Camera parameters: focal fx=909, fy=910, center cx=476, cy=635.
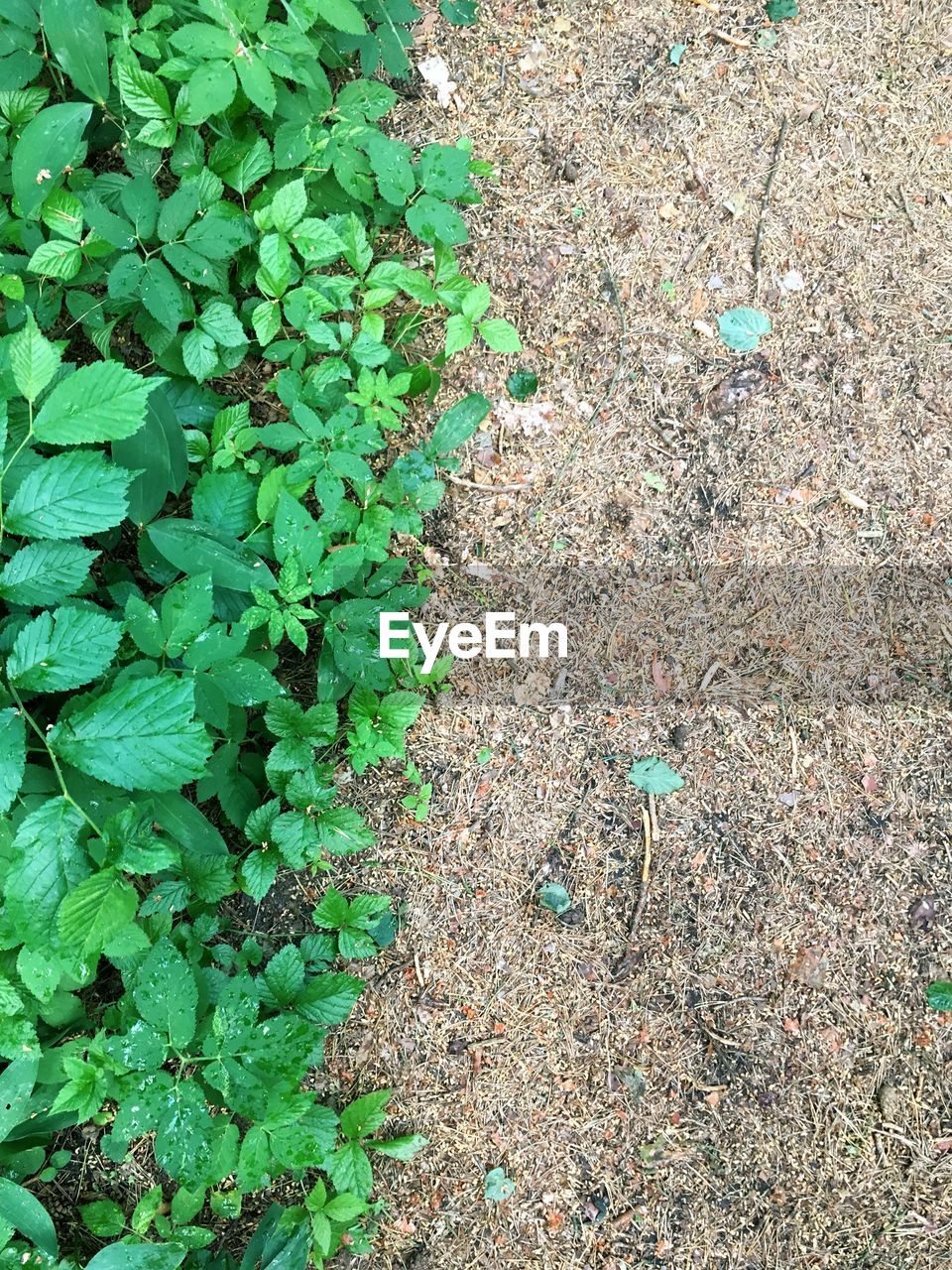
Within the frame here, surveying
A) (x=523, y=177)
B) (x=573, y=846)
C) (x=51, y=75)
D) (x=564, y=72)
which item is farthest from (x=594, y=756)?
(x=51, y=75)

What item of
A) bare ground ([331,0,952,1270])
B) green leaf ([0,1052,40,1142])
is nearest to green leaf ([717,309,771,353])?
bare ground ([331,0,952,1270])

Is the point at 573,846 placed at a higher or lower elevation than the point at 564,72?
lower

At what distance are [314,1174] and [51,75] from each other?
2604 mm

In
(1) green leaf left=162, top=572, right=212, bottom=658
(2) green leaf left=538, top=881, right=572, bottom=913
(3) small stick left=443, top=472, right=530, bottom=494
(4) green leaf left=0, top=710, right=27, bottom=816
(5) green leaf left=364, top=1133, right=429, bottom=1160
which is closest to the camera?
(4) green leaf left=0, top=710, right=27, bottom=816

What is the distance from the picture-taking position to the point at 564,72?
2.32m

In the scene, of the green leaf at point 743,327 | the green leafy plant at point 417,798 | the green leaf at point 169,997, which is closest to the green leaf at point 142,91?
the green leaf at point 743,327

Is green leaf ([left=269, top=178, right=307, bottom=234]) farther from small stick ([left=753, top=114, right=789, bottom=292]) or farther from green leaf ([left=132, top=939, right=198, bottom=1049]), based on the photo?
green leaf ([left=132, top=939, right=198, bottom=1049])

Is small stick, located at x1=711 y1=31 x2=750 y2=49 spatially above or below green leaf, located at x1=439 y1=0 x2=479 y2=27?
below

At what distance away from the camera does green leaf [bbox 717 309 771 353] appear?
7.54 ft

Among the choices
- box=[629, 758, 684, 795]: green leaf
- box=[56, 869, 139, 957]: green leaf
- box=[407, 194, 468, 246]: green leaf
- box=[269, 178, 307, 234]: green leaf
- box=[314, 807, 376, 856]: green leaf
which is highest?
box=[269, 178, 307, 234]: green leaf

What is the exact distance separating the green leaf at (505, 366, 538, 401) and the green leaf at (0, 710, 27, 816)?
4.50 feet

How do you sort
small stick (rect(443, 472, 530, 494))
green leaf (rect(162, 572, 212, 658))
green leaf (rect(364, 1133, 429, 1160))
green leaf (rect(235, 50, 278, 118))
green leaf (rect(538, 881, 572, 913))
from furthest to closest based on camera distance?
small stick (rect(443, 472, 530, 494)) → green leaf (rect(538, 881, 572, 913)) → green leaf (rect(364, 1133, 429, 1160)) → green leaf (rect(235, 50, 278, 118)) → green leaf (rect(162, 572, 212, 658))

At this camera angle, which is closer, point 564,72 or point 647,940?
point 647,940

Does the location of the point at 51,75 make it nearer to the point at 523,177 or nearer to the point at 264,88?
the point at 264,88
